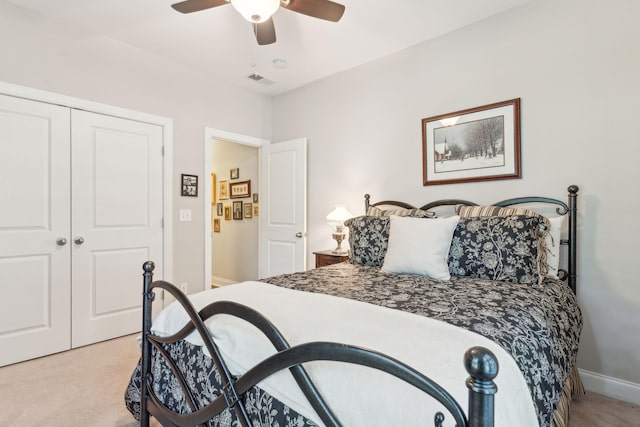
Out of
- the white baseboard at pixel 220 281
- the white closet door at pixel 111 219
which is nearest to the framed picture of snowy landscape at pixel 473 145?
the white closet door at pixel 111 219

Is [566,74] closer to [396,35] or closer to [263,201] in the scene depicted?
[396,35]

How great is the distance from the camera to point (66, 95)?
8.94 ft

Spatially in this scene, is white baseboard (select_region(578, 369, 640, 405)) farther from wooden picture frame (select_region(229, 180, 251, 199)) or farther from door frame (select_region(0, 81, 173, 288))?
wooden picture frame (select_region(229, 180, 251, 199))

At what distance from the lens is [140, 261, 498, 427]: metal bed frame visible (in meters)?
0.58

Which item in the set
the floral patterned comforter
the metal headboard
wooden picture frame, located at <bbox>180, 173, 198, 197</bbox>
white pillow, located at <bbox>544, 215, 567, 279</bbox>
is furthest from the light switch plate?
white pillow, located at <bbox>544, 215, 567, 279</bbox>

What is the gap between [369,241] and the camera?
2488 millimetres

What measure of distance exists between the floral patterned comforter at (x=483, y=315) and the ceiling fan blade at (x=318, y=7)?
1622 millimetres

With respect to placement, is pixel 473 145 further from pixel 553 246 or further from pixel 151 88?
pixel 151 88

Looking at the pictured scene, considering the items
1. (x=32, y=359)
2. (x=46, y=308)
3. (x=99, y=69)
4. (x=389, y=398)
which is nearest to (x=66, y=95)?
(x=99, y=69)

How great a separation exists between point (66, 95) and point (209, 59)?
126 centimetres

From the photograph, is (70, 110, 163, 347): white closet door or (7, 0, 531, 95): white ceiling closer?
(7, 0, 531, 95): white ceiling

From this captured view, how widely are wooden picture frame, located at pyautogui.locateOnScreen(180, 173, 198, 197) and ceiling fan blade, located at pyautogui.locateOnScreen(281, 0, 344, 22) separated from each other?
2.07 metres

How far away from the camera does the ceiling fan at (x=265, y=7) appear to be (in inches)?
70.7

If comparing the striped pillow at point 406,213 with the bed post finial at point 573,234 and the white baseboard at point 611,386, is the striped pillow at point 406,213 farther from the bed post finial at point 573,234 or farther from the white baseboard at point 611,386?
the white baseboard at point 611,386
